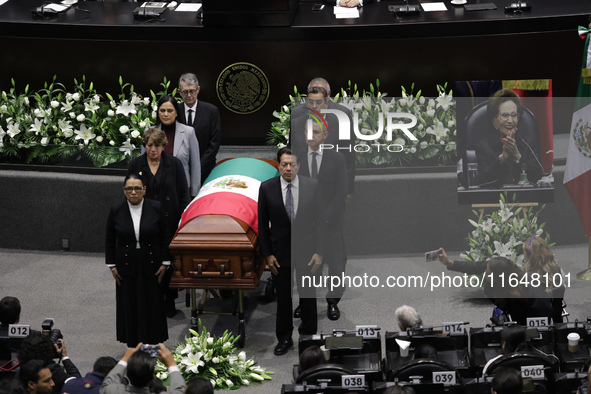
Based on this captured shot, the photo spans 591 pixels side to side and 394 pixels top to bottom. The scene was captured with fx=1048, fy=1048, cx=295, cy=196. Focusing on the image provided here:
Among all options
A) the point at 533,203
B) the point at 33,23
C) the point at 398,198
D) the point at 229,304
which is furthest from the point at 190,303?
the point at 33,23

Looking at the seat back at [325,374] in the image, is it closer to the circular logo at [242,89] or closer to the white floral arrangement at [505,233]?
the white floral arrangement at [505,233]

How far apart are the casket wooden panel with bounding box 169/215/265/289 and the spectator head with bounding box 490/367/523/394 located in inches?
99.8

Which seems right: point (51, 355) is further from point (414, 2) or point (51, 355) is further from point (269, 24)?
point (414, 2)

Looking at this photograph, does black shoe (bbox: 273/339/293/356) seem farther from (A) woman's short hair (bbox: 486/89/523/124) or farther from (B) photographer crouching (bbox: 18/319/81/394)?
(A) woman's short hair (bbox: 486/89/523/124)

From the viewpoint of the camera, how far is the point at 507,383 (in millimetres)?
5172

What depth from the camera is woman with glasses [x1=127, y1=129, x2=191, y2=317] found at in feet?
25.1

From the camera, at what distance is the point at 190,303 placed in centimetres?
840

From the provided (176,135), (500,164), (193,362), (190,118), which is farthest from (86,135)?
(500,164)

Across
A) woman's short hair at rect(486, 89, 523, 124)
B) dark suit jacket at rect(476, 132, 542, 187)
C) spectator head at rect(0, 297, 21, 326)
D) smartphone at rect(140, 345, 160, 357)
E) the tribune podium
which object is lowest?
smartphone at rect(140, 345, 160, 357)

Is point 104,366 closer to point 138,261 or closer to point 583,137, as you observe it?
point 138,261

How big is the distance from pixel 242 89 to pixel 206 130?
1.58 metres

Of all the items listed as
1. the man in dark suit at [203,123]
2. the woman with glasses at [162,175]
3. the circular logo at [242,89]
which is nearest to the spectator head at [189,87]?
the man in dark suit at [203,123]

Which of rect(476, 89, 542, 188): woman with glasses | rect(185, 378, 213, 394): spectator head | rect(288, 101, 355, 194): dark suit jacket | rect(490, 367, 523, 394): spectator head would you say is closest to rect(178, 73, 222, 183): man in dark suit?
rect(288, 101, 355, 194): dark suit jacket

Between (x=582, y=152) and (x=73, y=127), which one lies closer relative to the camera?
(x=582, y=152)
